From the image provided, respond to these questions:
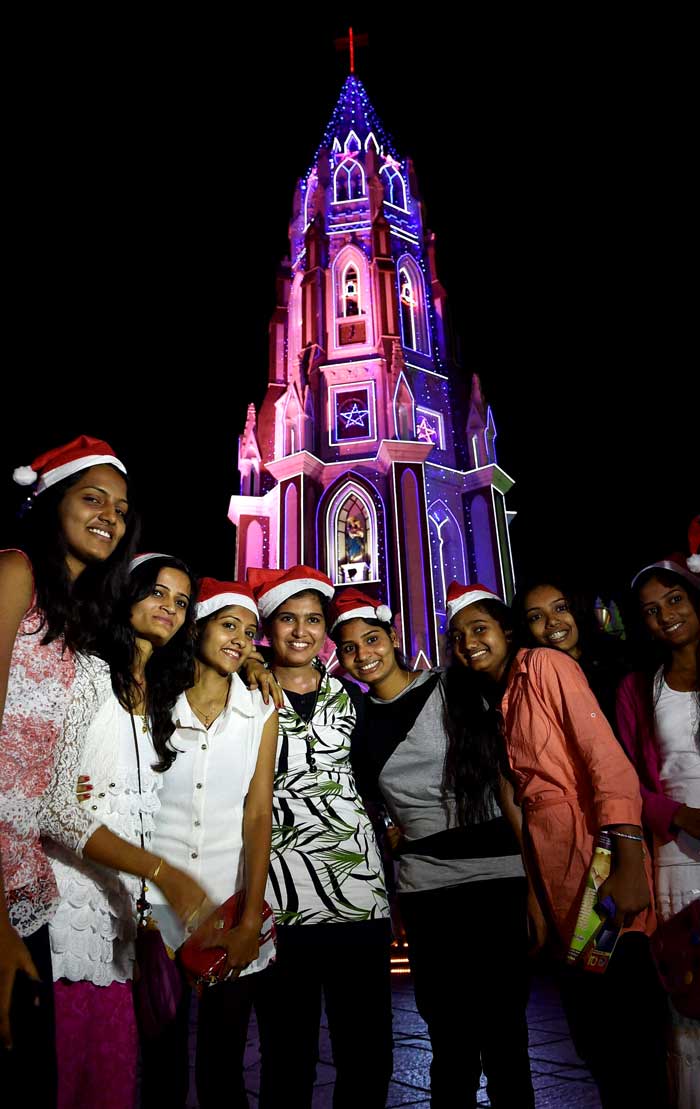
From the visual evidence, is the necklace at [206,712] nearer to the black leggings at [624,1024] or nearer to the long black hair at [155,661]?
the long black hair at [155,661]

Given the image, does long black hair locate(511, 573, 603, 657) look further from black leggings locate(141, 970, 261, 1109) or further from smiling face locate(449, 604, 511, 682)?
black leggings locate(141, 970, 261, 1109)

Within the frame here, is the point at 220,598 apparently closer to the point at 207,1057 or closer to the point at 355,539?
the point at 207,1057

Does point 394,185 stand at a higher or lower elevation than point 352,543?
higher

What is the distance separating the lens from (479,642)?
128 inches

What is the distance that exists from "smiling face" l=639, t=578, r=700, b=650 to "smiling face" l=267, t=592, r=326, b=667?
62.5 inches

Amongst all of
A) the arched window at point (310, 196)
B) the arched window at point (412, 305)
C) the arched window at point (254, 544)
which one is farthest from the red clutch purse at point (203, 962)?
the arched window at point (310, 196)

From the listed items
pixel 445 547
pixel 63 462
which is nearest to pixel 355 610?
pixel 63 462

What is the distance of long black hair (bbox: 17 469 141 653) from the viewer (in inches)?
79.7

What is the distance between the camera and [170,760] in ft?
8.18

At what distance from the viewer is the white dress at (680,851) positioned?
2498 mm

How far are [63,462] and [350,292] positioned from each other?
25.7m

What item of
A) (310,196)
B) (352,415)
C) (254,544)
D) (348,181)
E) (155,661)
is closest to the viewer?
(155,661)

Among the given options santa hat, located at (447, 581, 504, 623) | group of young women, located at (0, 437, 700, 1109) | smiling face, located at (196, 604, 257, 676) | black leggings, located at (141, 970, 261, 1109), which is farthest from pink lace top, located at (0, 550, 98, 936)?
santa hat, located at (447, 581, 504, 623)

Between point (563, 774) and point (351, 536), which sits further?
point (351, 536)
